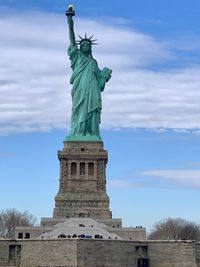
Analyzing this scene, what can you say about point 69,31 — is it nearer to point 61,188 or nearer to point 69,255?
point 61,188

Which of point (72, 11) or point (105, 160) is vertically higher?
point (72, 11)

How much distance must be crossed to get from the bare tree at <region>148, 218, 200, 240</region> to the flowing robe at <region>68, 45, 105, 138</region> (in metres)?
19.2

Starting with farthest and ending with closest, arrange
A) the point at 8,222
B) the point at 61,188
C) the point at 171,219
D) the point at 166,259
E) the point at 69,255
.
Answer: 1. the point at 171,219
2. the point at 8,222
3. the point at 61,188
4. the point at 166,259
5. the point at 69,255

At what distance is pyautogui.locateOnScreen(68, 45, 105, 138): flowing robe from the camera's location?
80.6 meters

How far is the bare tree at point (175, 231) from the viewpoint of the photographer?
95.0 m

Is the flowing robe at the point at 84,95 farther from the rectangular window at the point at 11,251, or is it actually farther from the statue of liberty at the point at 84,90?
the rectangular window at the point at 11,251

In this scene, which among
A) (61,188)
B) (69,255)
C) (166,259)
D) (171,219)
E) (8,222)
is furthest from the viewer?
Answer: (171,219)

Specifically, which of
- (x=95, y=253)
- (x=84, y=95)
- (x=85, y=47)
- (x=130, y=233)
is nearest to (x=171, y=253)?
(x=95, y=253)

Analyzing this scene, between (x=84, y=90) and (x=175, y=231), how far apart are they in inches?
957

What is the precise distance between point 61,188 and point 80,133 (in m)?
5.89

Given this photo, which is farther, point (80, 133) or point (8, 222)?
point (8, 222)

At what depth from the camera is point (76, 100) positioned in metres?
81.5

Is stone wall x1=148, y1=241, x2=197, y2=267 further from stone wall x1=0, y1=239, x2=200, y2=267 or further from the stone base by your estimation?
the stone base

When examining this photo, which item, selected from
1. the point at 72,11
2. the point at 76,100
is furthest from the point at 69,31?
the point at 76,100
